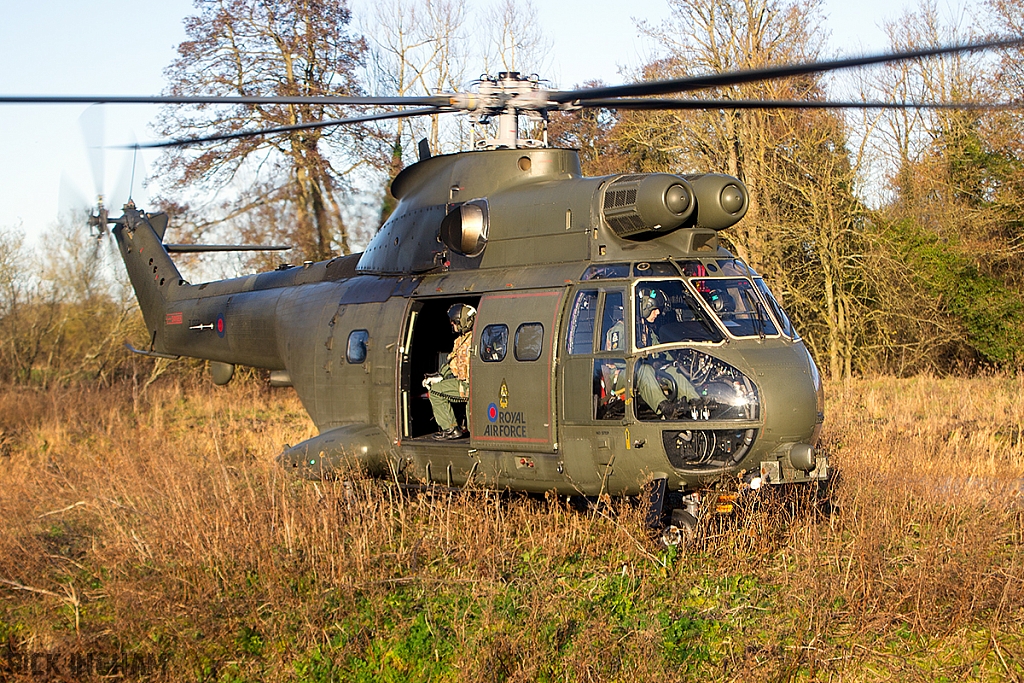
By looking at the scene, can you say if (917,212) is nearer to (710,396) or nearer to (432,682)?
(710,396)

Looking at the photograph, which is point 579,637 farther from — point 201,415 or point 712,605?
point 201,415

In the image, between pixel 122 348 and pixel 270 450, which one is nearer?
pixel 270 450

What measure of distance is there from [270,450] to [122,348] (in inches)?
472

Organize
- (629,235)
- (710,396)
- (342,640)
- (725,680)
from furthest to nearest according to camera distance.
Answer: (629,235), (710,396), (342,640), (725,680)

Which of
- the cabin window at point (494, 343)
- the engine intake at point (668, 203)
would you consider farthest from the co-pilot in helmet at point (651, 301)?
the cabin window at point (494, 343)

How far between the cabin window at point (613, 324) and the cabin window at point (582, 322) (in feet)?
0.35

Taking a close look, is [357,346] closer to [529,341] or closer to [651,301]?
[529,341]

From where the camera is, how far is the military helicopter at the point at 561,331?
24.8 feet

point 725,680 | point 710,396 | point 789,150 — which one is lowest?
point 725,680

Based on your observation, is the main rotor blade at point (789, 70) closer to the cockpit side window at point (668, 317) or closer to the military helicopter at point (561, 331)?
the military helicopter at point (561, 331)

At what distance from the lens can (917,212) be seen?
24.2 metres

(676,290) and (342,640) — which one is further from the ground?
(676,290)

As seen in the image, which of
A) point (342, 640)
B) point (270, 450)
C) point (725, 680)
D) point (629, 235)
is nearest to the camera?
point (725, 680)

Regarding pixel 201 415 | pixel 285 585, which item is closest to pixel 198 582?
pixel 285 585
